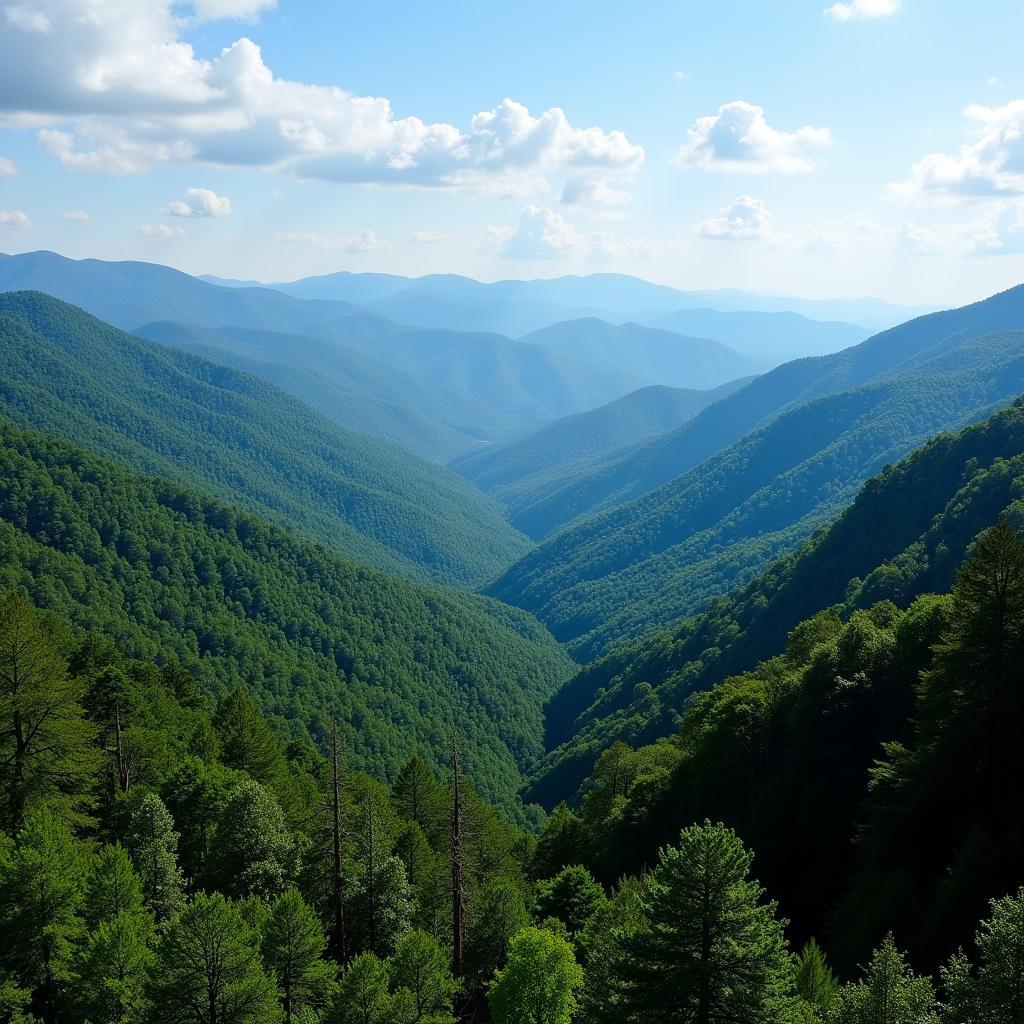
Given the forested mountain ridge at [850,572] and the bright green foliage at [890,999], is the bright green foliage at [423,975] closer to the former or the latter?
the bright green foliage at [890,999]

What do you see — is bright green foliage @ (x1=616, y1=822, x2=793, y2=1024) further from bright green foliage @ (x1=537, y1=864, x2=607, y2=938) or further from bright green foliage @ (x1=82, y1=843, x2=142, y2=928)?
bright green foliage @ (x1=537, y1=864, x2=607, y2=938)

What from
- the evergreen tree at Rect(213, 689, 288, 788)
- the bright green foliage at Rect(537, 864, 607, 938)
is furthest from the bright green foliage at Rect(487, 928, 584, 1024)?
the evergreen tree at Rect(213, 689, 288, 788)

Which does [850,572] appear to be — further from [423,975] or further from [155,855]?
[155,855]

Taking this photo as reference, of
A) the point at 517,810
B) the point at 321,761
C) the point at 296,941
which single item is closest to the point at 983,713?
the point at 296,941

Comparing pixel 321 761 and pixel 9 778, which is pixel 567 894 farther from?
pixel 321 761

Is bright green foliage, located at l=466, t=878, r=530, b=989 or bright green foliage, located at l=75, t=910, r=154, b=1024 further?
bright green foliage, located at l=466, t=878, r=530, b=989

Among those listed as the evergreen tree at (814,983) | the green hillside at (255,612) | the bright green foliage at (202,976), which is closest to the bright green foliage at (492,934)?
the bright green foliage at (202,976)
